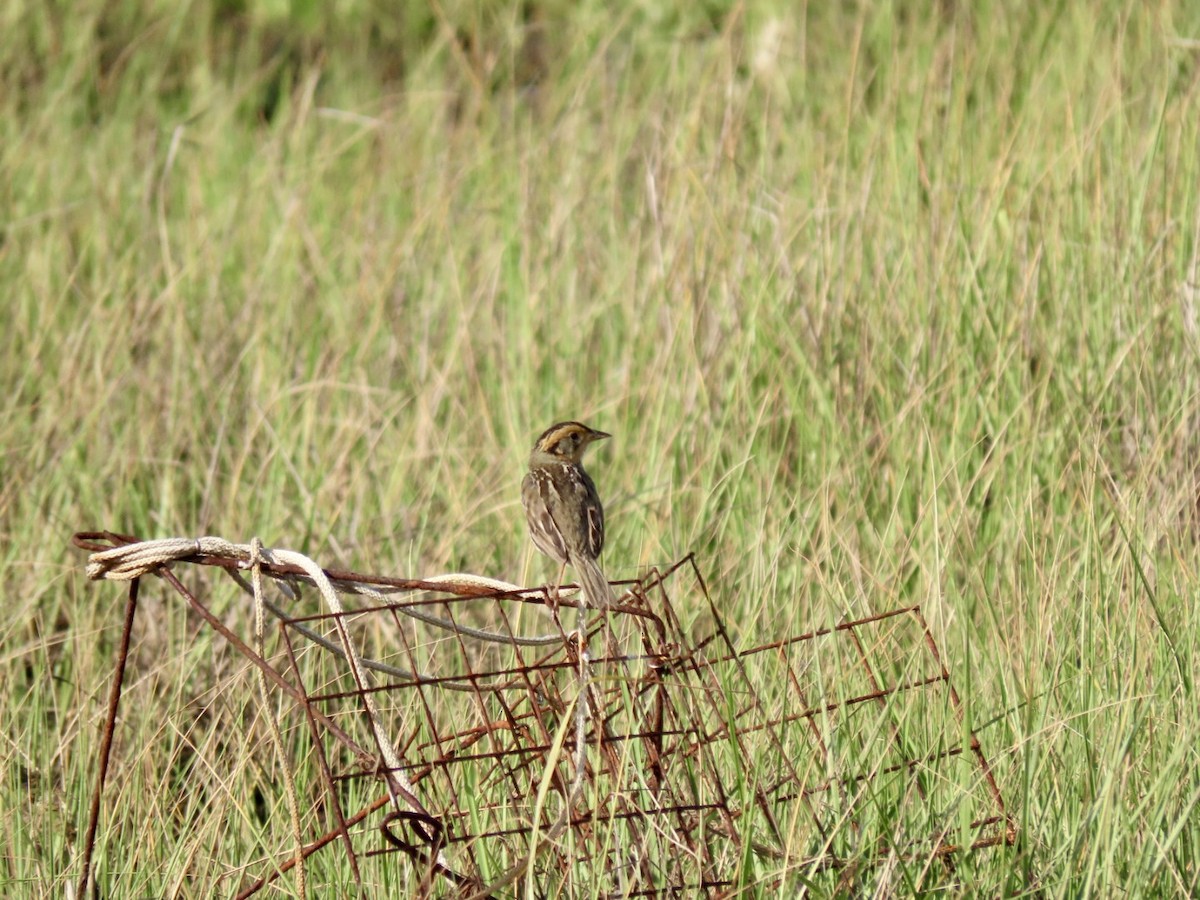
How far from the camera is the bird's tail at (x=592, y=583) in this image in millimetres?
2965

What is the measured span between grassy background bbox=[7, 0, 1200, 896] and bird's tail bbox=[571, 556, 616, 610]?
0.40 meters

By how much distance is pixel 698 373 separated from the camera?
4586 mm

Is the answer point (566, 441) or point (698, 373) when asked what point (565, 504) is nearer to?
point (566, 441)

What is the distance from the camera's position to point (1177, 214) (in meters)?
4.84

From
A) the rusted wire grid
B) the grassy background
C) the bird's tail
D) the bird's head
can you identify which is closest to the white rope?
the rusted wire grid

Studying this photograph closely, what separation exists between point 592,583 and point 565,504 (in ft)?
1.67

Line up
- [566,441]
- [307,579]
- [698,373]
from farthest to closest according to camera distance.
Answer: [698,373] < [566,441] < [307,579]


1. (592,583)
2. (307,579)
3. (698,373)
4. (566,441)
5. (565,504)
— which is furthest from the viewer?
(698,373)

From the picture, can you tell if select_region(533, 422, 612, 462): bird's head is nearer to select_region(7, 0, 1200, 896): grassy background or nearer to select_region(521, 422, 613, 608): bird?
select_region(521, 422, 613, 608): bird

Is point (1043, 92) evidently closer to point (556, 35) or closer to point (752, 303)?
point (752, 303)

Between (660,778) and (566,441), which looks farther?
(566,441)

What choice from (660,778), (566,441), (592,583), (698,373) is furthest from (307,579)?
(698,373)

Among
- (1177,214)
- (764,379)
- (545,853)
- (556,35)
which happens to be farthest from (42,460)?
(556,35)

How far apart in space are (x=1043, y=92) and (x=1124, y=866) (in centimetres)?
354
